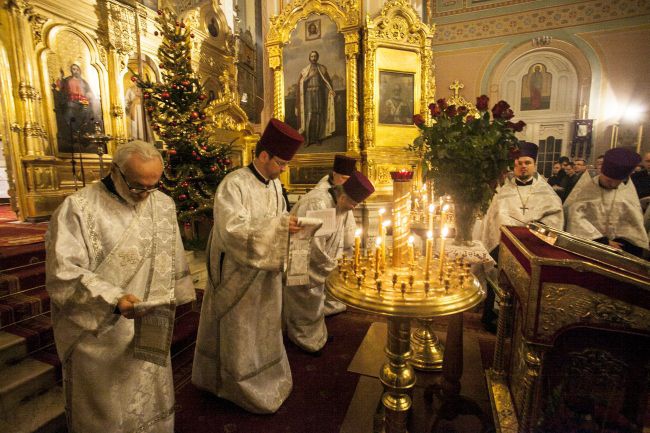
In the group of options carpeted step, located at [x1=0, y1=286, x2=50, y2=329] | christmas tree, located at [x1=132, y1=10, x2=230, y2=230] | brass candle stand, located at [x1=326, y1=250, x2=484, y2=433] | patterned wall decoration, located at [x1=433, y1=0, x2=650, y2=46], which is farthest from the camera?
patterned wall decoration, located at [x1=433, y1=0, x2=650, y2=46]

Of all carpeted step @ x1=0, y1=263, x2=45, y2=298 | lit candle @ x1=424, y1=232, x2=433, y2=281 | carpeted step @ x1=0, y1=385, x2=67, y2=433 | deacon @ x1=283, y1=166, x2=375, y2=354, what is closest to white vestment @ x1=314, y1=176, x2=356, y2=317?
deacon @ x1=283, y1=166, x2=375, y2=354

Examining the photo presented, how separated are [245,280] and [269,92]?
Answer: 7222 millimetres

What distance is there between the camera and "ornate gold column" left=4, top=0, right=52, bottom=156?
639cm

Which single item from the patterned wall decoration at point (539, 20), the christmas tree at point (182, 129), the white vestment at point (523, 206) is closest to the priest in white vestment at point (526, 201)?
the white vestment at point (523, 206)

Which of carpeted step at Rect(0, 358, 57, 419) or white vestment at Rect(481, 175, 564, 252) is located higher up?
white vestment at Rect(481, 175, 564, 252)

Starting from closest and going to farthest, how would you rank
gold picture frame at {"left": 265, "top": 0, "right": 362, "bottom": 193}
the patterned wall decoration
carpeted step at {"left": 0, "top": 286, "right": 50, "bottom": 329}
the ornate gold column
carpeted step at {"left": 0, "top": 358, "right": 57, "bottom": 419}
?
A: 1. carpeted step at {"left": 0, "top": 358, "right": 57, "bottom": 419}
2. carpeted step at {"left": 0, "top": 286, "right": 50, "bottom": 329}
3. the ornate gold column
4. gold picture frame at {"left": 265, "top": 0, "right": 362, "bottom": 193}
5. the patterned wall decoration

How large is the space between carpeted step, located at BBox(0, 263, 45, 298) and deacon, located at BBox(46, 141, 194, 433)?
2.12 meters

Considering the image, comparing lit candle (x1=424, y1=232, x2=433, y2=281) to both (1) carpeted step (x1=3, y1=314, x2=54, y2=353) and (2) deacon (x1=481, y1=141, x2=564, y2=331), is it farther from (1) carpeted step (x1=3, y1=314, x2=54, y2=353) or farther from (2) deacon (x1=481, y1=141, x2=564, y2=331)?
(1) carpeted step (x1=3, y1=314, x2=54, y2=353)

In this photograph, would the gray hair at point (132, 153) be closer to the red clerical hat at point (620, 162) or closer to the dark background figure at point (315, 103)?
the red clerical hat at point (620, 162)

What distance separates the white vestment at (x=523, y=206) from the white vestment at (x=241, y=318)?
2532 mm

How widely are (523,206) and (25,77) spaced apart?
9087 mm

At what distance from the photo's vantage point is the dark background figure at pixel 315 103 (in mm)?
7656

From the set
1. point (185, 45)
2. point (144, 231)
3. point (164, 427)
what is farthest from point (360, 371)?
point (185, 45)

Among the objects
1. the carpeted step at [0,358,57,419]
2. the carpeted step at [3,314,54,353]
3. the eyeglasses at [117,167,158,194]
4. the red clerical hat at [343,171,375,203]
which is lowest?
the carpeted step at [0,358,57,419]
